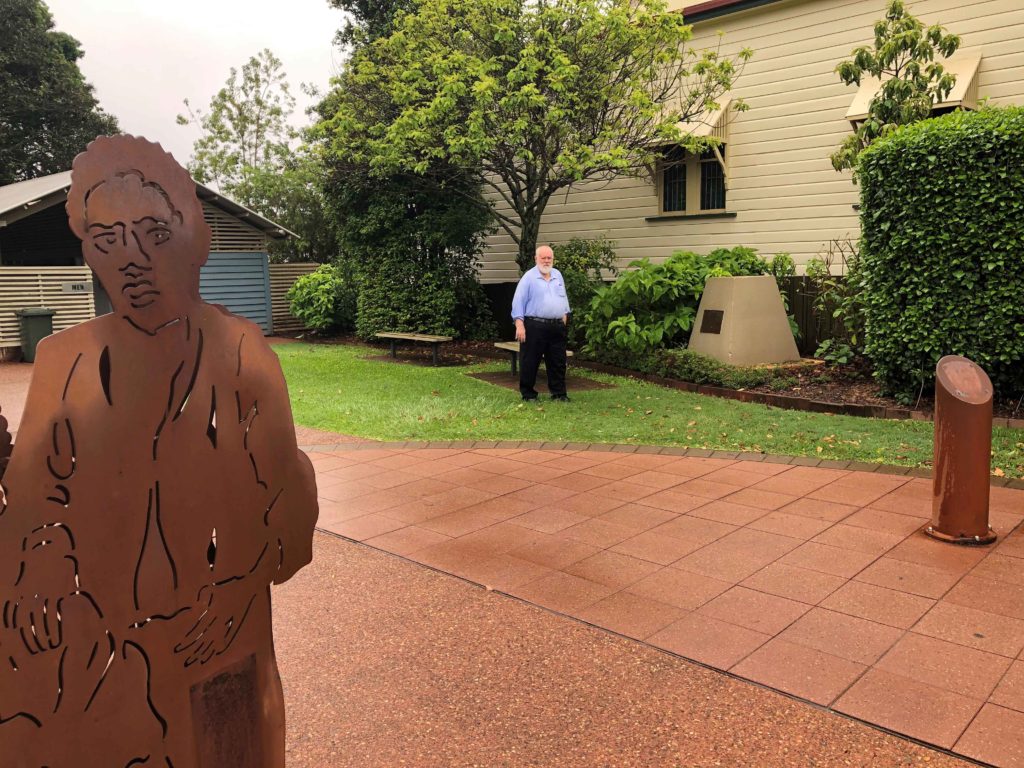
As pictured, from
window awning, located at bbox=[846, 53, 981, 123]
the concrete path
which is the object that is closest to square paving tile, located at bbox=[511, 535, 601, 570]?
the concrete path

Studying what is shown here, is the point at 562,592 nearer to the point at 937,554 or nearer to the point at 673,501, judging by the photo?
the point at 673,501

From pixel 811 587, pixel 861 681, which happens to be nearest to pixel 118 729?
pixel 861 681

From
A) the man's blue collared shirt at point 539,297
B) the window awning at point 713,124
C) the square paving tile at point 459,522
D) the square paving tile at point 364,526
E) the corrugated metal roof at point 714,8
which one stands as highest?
the corrugated metal roof at point 714,8

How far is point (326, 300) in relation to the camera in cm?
1900

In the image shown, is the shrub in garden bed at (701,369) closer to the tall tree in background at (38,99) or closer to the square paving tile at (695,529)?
the square paving tile at (695,529)

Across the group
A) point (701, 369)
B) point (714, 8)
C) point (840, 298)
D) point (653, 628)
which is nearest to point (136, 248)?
point (653, 628)

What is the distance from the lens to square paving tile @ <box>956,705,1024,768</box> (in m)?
2.81

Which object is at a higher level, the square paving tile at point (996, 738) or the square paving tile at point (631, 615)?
the square paving tile at point (996, 738)

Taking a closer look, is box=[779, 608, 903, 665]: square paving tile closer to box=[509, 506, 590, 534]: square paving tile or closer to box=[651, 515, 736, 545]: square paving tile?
box=[651, 515, 736, 545]: square paving tile

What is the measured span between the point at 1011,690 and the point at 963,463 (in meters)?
1.95

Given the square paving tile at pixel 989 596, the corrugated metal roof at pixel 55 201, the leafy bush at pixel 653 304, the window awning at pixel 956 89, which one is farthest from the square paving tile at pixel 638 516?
the corrugated metal roof at pixel 55 201

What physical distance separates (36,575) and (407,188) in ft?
50.6

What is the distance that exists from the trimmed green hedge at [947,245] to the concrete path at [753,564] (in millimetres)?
2889

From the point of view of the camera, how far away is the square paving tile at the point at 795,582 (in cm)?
428
